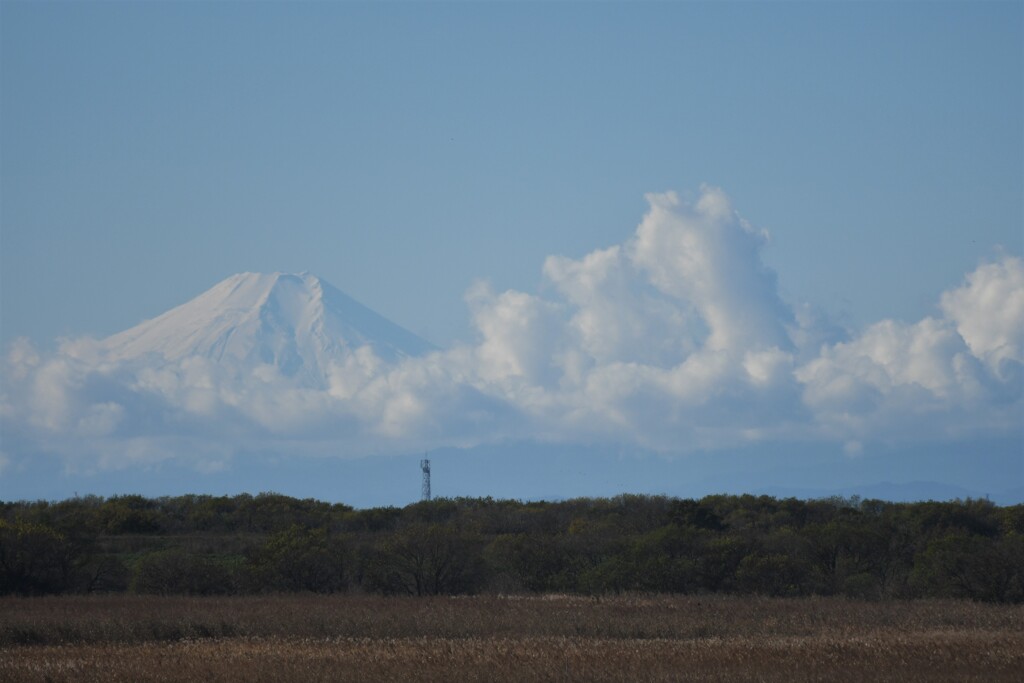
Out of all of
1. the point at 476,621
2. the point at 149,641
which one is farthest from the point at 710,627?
the point at 149,641

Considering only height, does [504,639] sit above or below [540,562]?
below

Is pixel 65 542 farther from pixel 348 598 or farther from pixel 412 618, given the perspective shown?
pixel 412 618

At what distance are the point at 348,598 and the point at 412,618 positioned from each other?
8622 millimetres

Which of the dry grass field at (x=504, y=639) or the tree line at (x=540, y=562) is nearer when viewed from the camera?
the dry grass field at (x=504, y=639)

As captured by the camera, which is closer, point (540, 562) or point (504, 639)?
point (504, 639)

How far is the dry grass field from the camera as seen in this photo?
23234mm

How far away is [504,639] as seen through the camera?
94.4 feet

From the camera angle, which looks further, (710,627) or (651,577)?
(651,577)

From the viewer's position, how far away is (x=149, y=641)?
101 feet

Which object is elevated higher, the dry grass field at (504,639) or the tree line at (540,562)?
the tree line at (540,562)

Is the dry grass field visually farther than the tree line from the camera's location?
No

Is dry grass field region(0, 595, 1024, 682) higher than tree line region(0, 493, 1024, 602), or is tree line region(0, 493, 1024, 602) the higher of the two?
tree line region(0, 493, 1024, 602)

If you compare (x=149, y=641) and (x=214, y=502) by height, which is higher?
(x=214, y=502)

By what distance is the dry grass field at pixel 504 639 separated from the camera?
23.2 m
